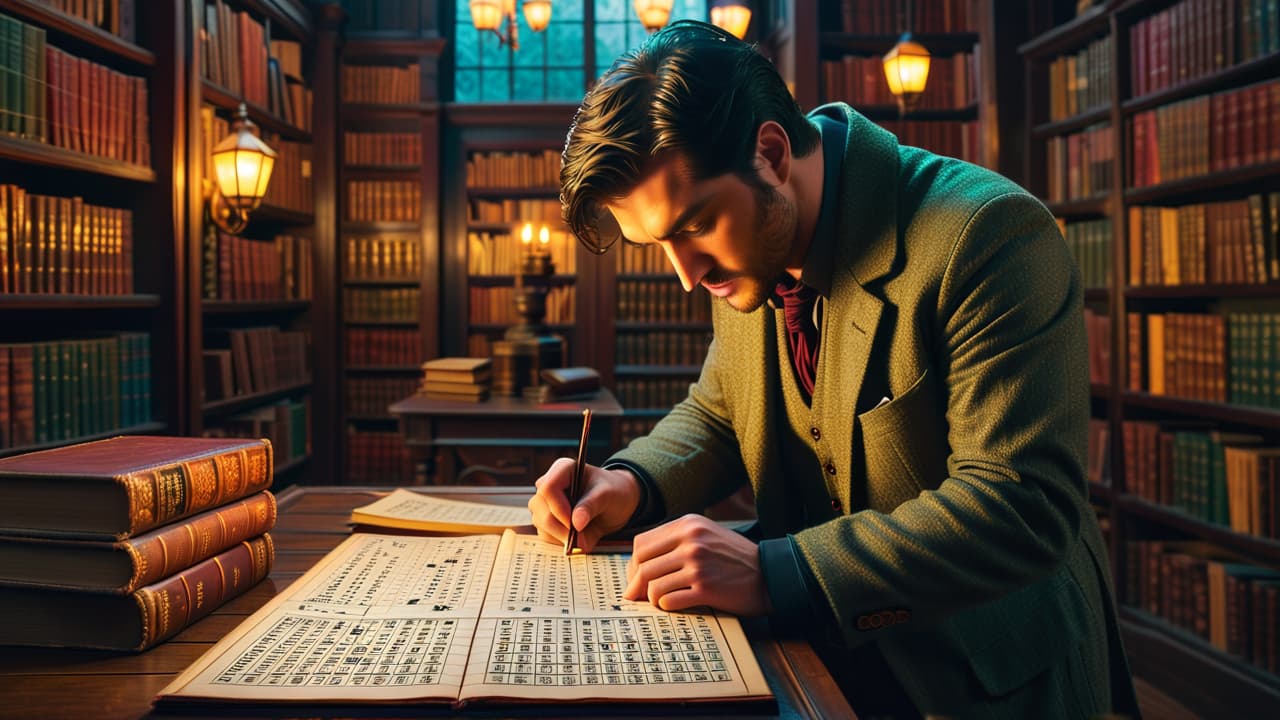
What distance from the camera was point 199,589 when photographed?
948 millimetres

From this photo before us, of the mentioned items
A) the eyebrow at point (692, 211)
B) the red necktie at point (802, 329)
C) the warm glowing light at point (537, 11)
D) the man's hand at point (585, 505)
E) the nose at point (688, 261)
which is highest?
the warm glowing light at point (537, 11)

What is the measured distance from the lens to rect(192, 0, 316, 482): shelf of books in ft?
14.0

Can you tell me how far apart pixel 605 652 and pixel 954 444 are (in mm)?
455

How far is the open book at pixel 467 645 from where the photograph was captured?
713mm

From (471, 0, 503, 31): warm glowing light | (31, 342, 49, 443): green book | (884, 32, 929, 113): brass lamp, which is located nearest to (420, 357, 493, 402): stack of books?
(31, 342, 49, 443): green book

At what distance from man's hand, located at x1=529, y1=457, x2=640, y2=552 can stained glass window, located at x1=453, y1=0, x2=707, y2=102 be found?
562cm

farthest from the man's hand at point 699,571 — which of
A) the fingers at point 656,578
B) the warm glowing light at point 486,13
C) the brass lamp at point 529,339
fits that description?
the warm glowing light at point 486,13

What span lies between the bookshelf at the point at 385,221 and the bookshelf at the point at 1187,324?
3.86 meters

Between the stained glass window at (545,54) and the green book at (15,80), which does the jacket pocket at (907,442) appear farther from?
the stained glass window at (545,54)

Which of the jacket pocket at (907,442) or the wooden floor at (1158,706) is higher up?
the jacket pocket at (907,442)

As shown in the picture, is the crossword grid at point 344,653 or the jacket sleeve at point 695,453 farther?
the jacket sleeve at point 695,453

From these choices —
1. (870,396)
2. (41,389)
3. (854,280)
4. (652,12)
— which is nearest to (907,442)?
(870,396)

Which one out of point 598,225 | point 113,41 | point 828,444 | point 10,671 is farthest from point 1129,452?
point 113,41

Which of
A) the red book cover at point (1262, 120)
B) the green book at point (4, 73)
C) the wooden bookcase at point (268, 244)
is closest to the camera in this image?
the green book at point (4, 73)
